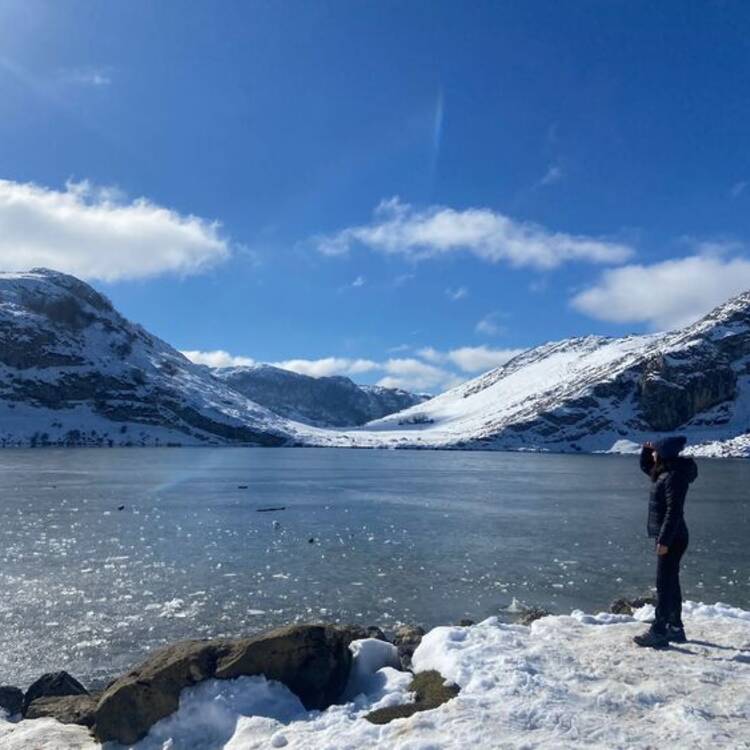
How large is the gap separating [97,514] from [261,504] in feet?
53.3

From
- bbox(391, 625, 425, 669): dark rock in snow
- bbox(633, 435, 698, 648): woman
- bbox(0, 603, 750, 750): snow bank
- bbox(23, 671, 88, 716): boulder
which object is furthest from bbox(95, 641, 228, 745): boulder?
bbox(633, 435, 698, 648): woman

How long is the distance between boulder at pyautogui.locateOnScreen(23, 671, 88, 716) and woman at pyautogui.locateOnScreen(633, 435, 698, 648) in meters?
13.2

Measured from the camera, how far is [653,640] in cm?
1467

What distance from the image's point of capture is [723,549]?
4709cm

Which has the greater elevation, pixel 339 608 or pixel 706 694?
pixel 706 694

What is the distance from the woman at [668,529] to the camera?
1474cm

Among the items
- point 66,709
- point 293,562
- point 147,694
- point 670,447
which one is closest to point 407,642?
point 66,709

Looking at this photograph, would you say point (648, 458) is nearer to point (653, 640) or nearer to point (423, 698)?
point (653, 640)

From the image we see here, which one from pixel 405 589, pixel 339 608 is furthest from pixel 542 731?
pixel 405 589

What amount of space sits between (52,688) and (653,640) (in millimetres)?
13823

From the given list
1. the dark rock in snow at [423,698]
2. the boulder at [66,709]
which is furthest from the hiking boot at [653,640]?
the boulder at [66,709]

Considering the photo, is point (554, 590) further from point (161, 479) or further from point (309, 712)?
point (161, 479)

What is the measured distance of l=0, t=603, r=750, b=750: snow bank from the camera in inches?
429

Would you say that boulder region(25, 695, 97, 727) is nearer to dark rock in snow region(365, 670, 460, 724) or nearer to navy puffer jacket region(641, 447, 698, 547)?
dark rock in snow region(365, 670, 460, 724)
